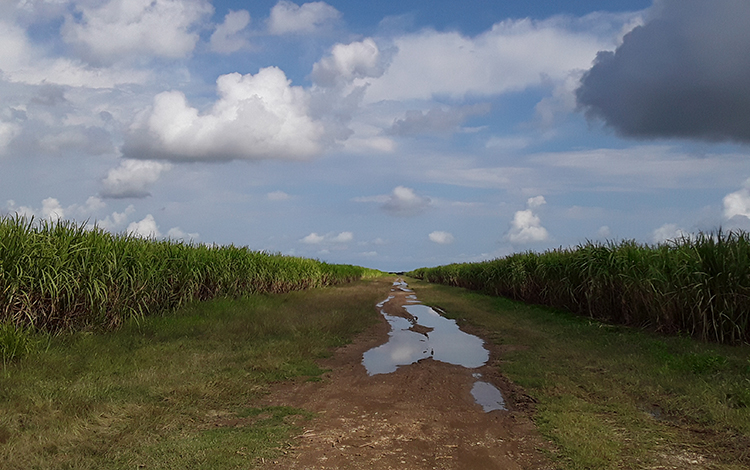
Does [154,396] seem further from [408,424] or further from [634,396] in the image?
[634,396]

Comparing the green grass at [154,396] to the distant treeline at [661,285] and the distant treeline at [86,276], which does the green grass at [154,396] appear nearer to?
the distant treeline at [86,276]

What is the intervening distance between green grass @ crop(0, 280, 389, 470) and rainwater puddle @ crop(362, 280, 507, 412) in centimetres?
117

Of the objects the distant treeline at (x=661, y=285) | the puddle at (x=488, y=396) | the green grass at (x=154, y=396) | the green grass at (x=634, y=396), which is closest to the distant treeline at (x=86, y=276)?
the green grass at (x=154, y=396)

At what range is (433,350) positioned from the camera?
9.70m

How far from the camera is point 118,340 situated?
8.88m

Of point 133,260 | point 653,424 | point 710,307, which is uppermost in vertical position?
point 133,260

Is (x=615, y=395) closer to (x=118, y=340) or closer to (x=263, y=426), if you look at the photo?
(x=263, y=426)

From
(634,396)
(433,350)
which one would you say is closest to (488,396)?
(634,396)

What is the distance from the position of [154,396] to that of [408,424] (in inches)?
133

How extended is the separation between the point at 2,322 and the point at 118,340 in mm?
1848

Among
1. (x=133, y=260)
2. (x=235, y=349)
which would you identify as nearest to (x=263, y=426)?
(x=235, y=349)

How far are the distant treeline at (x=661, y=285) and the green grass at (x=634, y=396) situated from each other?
0.62 metres

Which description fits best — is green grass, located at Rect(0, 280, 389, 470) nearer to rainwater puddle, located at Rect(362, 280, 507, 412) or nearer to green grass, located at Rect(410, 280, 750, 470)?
rainwater puddle, located at Rect(362, 280, 507, 412)

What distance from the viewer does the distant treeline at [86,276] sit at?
827cm
